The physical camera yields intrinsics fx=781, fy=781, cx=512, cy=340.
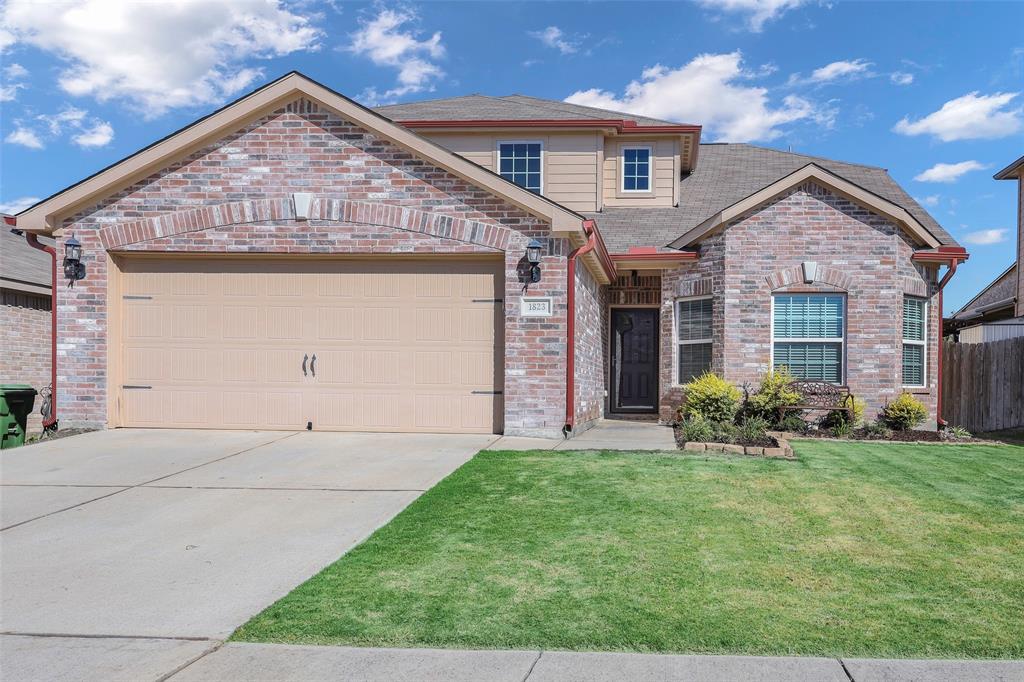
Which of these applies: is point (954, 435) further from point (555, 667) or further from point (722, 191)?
point (555, 667)

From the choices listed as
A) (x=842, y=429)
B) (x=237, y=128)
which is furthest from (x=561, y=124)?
(x=842, y=429)

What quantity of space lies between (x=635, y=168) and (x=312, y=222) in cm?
814

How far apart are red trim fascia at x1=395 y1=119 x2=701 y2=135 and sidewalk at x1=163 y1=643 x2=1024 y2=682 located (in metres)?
13.2

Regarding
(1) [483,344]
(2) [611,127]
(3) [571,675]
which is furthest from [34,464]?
(2) [611,127]

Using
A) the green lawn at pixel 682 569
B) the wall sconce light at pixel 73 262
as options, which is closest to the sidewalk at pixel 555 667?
the green lawn at pixel 682 569

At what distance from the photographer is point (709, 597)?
4316 millimetres

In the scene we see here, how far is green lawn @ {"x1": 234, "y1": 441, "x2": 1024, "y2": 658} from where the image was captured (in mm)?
3828

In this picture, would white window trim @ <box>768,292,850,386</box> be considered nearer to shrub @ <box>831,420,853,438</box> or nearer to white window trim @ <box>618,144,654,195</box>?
shrub @ <box>831,420,853,438</box>

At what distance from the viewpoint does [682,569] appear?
4805mm

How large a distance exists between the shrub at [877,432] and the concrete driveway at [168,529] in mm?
6326

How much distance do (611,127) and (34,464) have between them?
11.6 m

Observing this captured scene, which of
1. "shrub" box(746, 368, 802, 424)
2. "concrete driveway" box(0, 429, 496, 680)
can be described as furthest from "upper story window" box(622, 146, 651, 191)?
"concrete driveway" box(0, 429, 496, 680)

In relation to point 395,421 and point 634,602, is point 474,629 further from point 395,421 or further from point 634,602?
point 395,421

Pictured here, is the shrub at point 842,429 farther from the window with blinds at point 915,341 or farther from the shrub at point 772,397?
the window with blinds at point 915,341
